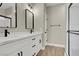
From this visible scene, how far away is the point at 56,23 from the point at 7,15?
3.33 metres

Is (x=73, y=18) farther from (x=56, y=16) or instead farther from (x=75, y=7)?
(x=56, y=16)

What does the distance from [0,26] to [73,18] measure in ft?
5.02

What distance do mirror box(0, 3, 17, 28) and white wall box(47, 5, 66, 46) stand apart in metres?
3.00

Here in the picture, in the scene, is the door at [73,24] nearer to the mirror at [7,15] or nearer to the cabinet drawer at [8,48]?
the mirror at [7,15]

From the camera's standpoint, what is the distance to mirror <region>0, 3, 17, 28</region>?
1.74m

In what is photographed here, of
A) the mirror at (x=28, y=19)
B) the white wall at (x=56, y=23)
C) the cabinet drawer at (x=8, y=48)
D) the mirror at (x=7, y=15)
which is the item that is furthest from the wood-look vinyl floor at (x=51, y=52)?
the cabinet drawer at (x=8, y=48)

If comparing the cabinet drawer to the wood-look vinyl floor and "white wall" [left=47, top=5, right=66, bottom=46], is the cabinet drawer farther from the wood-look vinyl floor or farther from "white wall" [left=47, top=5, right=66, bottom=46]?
"white wall" [left=47, top=5, right=66, bottom=46]

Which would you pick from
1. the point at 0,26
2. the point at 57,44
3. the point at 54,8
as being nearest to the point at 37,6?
the point at 54,8

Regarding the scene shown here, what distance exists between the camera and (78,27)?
7.32 ft

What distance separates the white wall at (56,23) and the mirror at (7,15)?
2996 mm

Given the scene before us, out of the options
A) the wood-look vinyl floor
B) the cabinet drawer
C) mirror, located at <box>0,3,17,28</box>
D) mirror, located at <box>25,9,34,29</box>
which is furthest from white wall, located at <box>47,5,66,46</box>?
the cabinet drawer

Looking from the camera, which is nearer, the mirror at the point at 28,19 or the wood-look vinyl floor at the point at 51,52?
the mirror at the point at 28,19

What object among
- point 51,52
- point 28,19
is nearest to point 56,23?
point 51,52

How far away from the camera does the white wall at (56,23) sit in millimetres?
4828
